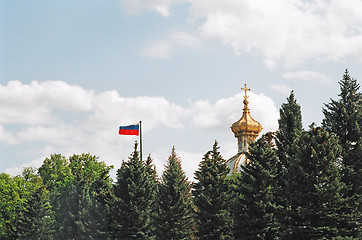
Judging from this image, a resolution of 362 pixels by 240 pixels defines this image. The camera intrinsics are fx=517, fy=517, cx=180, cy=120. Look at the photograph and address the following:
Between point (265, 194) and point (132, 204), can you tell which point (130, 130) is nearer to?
point (132, 204)

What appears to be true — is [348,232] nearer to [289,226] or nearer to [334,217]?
[334,217]

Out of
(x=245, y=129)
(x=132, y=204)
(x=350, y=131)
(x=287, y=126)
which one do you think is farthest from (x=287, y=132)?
(x=245, y=129)

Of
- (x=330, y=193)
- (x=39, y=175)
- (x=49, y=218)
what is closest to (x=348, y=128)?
(x=330, y=193)

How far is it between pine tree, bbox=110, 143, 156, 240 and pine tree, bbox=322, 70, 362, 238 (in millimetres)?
15323

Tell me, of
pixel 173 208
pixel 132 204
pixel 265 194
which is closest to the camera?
pixel 265 194

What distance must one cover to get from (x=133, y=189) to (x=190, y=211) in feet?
16.5

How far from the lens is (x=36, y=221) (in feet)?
185

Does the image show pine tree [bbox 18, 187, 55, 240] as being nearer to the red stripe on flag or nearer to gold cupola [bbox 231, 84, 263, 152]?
the red stripe on flag

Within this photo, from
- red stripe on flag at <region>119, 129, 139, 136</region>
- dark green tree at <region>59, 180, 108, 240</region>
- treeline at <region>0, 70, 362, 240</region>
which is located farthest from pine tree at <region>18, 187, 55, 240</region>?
red stripe on flag at <region>119, 129, 139, 136</region>

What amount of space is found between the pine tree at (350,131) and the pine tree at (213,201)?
8484 mm

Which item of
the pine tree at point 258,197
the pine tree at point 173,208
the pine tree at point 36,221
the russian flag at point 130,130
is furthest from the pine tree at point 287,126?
the pine tree at point 36,221

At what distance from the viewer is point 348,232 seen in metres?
29.5

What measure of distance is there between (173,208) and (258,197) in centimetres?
824

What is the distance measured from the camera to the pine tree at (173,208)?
39.8m
